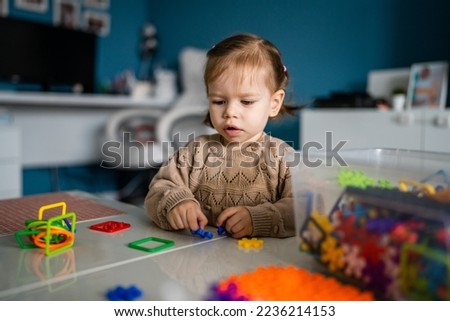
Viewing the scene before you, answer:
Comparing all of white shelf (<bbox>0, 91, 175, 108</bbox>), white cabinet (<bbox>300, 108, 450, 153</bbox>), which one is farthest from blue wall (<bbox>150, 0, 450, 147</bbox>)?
white shelf (<bbox>0, 91, 175, 108</bbox>)

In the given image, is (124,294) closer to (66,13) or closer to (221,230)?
(221,230)

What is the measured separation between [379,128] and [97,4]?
2.30 meters

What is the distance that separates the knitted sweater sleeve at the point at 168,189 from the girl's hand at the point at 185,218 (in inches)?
0.5

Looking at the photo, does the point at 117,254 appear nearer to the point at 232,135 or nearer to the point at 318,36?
the point at 232,135

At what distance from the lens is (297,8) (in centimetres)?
174

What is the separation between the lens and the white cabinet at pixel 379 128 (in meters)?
1.53

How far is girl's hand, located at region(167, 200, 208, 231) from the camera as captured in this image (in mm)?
573

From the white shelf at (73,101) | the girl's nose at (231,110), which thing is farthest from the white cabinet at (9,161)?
the girl's nose at (231,110)

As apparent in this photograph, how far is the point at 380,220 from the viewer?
1.07ft

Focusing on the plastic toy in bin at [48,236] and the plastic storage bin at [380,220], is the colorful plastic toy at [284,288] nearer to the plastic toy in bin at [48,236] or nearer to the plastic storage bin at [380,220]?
the plastic storage bin at [380,220]

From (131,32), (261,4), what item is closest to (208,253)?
(261,4)

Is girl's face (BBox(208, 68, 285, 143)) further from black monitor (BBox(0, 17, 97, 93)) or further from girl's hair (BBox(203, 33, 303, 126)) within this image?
black monitor (BBox(0, 17, 97, 93))

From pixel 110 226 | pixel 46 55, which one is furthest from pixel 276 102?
pixel 46 55
